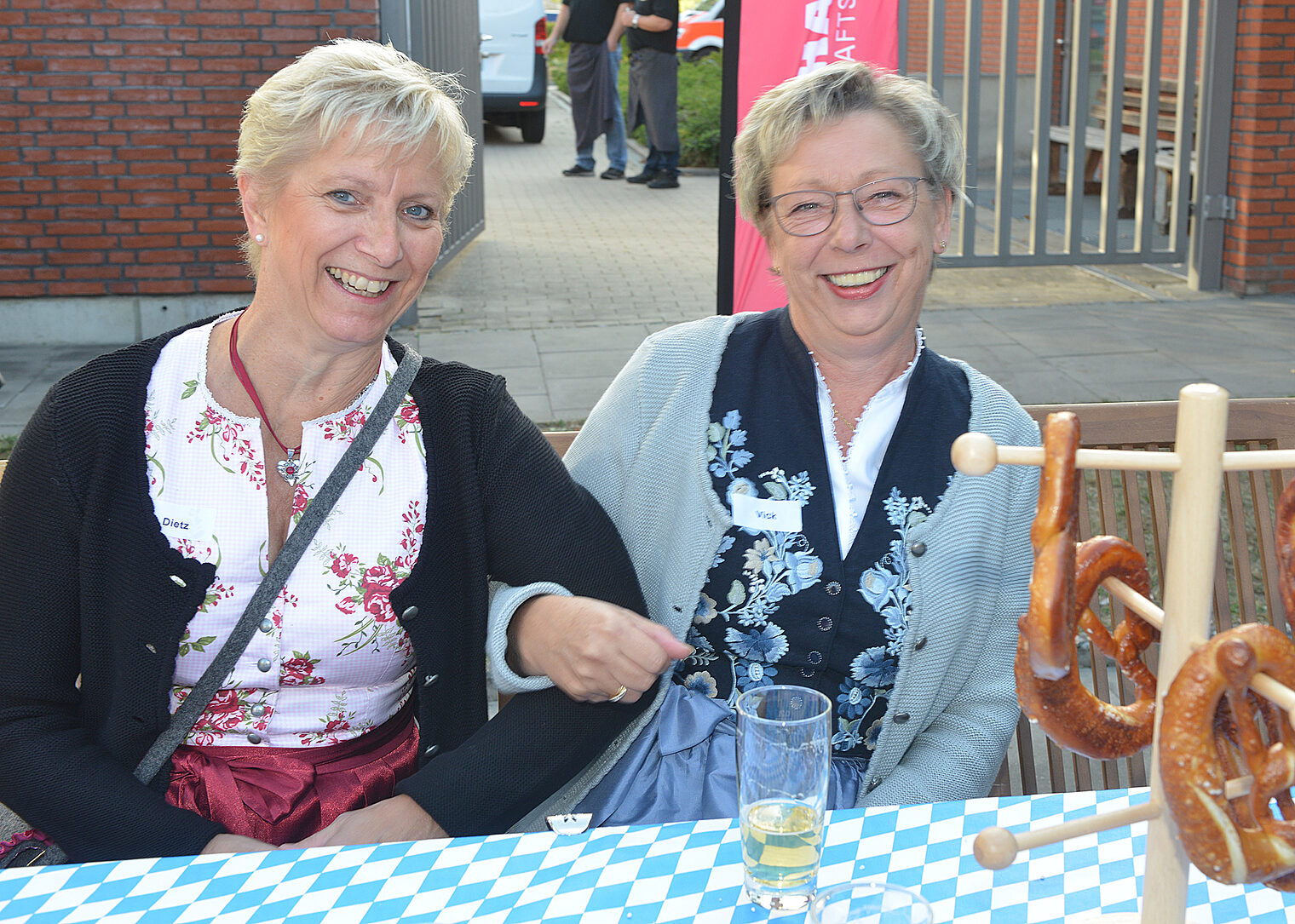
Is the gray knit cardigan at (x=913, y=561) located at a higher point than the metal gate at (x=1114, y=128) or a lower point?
lower

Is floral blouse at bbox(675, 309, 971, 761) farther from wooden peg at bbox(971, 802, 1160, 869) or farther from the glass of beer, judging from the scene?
wooden peg at bbox(971, 802, 1160, 869)

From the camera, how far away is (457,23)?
8992mm

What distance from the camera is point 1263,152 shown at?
8.12m

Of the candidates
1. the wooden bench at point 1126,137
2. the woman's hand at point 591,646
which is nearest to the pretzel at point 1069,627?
the woman's hand at point 591,646

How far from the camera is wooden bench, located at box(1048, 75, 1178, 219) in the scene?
1091cm

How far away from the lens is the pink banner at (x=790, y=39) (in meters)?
4.25

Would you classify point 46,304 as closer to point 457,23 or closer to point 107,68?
point 107,68

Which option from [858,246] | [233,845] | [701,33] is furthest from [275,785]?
[701,33]

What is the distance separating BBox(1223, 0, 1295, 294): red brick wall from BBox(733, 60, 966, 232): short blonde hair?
686 cm

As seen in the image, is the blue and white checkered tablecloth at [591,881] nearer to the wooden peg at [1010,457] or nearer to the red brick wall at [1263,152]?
the wooden peg at [1010,457]

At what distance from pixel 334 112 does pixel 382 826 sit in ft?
3.58

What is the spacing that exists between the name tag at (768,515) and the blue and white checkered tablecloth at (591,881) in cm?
68

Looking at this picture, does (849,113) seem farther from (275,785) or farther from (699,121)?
(699,121)

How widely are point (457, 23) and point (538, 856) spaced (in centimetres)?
844
